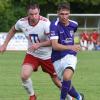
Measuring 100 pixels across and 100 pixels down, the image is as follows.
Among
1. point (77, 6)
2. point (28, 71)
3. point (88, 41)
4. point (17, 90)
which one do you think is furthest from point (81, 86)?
point (77, 6)

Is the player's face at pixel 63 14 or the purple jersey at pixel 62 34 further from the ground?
the player's face at pixel 63 14

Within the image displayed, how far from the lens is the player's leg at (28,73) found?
36.8 feet

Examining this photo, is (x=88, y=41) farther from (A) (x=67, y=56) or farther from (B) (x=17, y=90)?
(A) (x=67, y=56)

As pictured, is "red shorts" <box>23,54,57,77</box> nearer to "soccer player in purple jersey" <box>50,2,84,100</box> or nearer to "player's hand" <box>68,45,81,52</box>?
"soccer player in purple jersey" <box>50,2,84,100</box>

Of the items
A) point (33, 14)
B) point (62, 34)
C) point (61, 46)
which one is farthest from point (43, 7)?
point (61, 46)

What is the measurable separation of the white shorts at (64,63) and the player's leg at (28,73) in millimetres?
746

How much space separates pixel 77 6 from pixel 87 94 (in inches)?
1731

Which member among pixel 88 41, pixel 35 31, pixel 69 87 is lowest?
pixel 88 41

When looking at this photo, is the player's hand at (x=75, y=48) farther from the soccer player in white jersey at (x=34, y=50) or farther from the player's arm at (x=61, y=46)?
the soccer player in white jersey at (x=34, y=50)

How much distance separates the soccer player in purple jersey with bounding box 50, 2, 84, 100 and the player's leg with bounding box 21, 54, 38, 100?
0.75m

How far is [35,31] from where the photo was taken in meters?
11.3

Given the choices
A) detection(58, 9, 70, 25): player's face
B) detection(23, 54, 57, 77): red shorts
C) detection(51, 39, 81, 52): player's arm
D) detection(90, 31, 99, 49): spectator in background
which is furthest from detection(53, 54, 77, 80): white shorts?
detection(90, 31, 99, 49): spectator in background

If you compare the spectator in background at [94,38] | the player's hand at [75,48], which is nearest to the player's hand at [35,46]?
the player's hand at [75,48]

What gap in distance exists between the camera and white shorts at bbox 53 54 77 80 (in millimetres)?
10375
